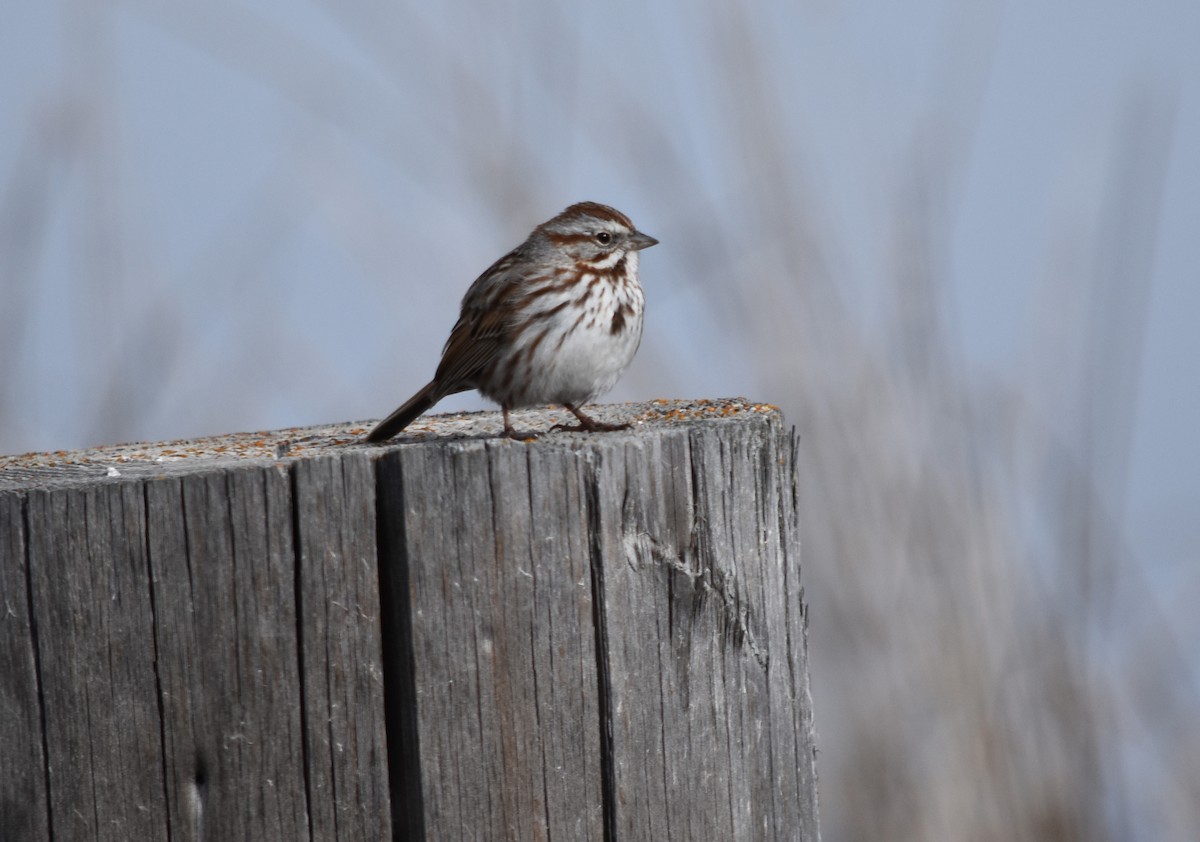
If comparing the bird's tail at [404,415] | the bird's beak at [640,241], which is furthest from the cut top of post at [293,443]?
the bird's beak at [640,241]

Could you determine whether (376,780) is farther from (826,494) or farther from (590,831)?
(826,494)

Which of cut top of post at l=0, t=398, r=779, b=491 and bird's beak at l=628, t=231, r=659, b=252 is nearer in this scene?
cut top of post at l=0, t=398, r=779, b=491

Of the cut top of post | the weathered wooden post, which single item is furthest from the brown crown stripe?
the weathered wooden post

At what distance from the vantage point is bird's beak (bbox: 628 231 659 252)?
13.8 feet

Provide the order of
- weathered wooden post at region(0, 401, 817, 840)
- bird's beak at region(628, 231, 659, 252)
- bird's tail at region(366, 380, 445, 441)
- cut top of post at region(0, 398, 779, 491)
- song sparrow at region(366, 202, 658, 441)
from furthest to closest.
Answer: bird's beak at region(628, 231, 659, 252), song sparrow at region(366, 202, 658, 441), bird's tail at region(366, 380, 445, 441), cut top of post at region(0, 398, 779, 491), weathered wooden post at region(0, 401, 817, 840)

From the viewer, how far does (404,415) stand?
3.41 meters

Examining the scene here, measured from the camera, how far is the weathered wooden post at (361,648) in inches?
78.1

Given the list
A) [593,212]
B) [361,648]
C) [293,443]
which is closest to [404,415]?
[293,443]

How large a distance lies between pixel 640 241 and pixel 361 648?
7.88 ft

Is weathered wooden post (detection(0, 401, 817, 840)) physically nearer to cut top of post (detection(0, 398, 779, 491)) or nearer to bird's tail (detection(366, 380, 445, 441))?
cut top of post (detection(0, 398, 779, 491))

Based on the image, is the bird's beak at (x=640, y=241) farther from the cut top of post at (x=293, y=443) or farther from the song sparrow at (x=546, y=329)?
the cut top of post at (x=293, y=443)

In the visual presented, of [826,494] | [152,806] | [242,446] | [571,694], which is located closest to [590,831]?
[571,694]

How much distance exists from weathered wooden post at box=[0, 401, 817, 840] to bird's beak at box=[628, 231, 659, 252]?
2.06m

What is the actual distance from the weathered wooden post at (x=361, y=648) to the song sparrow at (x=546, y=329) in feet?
4.96
